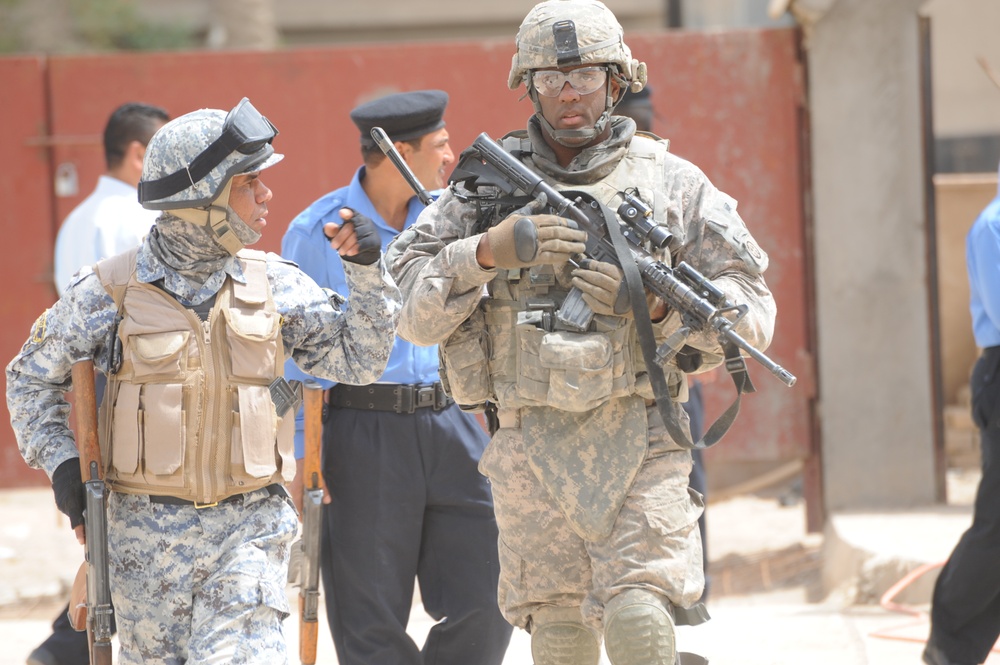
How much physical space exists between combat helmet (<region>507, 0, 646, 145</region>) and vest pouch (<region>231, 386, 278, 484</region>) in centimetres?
104

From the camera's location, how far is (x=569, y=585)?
142 inches

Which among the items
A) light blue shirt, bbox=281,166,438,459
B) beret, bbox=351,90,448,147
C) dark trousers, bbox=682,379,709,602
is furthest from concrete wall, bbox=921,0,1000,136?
light blue shirt, bbox=281,166,438,459

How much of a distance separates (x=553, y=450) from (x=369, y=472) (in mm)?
998

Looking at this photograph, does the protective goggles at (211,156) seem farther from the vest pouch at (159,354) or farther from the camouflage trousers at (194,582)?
the camouflage trousers at (194,582)

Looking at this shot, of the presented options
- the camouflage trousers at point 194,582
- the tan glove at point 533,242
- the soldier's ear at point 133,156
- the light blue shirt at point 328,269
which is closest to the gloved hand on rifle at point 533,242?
the tan glove at point 533,242

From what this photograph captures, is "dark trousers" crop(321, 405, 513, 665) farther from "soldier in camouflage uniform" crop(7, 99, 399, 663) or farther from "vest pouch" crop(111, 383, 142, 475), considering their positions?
"vest pouch" crop(111, 383, 142, 475)

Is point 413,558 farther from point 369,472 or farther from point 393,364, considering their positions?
point 393,364

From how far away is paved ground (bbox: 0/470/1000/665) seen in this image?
5520mm

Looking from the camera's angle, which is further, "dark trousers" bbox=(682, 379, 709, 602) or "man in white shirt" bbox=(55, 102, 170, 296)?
"dark trousers" bbox=(682, 379, 709, 602)

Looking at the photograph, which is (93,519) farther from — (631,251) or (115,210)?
(115,210)

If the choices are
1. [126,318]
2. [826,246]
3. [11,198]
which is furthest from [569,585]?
[11,198]

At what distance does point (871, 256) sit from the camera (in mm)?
7629

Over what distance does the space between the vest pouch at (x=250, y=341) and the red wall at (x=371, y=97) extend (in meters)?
4.41

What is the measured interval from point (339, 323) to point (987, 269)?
7.97ft
